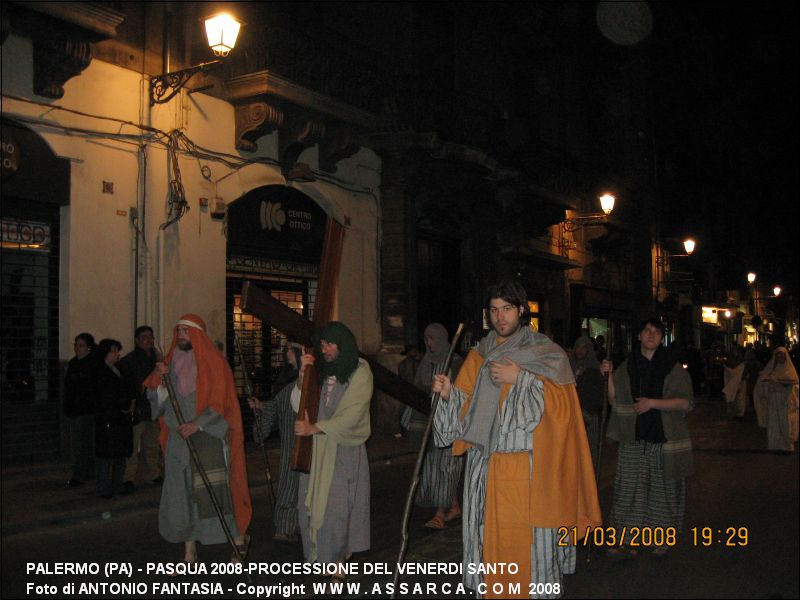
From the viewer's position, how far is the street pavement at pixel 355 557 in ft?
18.6

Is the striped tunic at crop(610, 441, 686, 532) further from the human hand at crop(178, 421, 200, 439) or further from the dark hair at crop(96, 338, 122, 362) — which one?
the dark hair at crop(96, 338, 122, 362)

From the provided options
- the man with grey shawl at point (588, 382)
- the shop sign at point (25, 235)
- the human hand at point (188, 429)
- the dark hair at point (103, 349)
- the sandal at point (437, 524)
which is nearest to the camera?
the human hand at point (188, 429)

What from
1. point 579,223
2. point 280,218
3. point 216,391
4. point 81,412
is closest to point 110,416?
point 81,412

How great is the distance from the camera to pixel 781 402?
13.2 m

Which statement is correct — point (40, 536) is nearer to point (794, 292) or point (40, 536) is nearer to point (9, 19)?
point (9, 19)

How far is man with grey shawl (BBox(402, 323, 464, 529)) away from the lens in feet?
25.8

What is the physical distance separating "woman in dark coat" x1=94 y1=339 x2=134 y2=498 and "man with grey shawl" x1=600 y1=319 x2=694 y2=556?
17.9ft

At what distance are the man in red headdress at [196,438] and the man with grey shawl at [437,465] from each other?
6.98 ft

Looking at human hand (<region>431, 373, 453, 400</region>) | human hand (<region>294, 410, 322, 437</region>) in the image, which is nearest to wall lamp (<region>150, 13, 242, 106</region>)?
human hand (<region>294, 410, 322, 437</region>)

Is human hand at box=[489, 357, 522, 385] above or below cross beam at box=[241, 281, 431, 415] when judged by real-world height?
below

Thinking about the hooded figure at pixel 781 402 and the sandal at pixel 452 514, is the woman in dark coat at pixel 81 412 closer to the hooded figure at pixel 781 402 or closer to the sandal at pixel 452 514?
the sandal at pixel 452 514

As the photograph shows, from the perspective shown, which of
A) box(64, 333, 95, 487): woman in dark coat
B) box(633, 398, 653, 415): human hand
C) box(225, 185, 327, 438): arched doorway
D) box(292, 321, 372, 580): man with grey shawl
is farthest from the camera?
box(225, 185, 327, 438): arched doorway

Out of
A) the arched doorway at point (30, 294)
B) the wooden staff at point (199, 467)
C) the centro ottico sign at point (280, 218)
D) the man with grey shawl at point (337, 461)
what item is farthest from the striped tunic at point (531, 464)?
the centro ottico sign at point (280, 218)

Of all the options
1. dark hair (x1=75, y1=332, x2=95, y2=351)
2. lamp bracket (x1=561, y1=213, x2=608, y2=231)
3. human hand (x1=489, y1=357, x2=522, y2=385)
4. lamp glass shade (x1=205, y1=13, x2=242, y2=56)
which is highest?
lamp glass shade (x1=205, y1=13, x2=242, y2=56)
